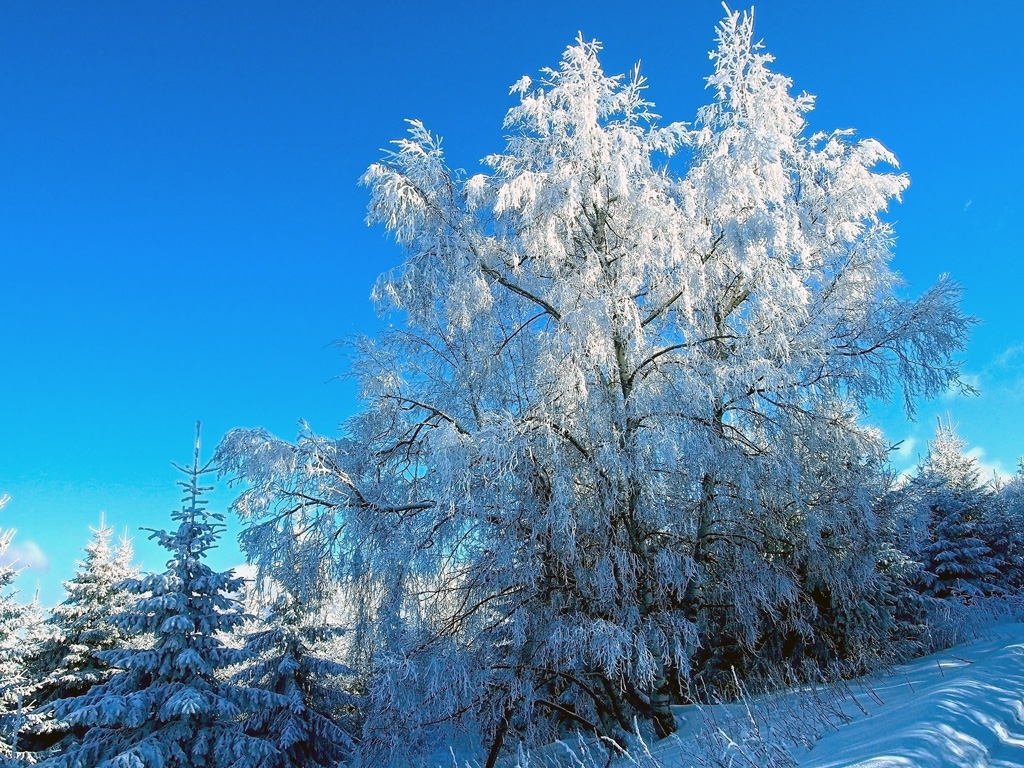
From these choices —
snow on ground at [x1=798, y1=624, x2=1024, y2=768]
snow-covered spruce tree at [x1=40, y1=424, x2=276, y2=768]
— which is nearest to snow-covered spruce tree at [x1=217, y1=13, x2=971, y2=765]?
snow on ground at [x1=798, y1=624, x2=1024, y2=768]

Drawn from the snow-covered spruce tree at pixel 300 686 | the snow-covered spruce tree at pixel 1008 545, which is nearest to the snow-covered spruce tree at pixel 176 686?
the snow-covered spruce tree at pixel 300 686

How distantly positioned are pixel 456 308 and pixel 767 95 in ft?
15.4

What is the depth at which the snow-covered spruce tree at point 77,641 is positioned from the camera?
1205cm

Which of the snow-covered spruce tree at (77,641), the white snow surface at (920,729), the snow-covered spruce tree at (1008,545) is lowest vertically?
Answer: the white snow surface at (920,729)

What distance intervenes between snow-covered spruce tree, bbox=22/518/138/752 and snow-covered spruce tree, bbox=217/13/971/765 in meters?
8.14

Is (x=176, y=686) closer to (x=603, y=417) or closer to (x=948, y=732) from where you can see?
(x=603, y=417)

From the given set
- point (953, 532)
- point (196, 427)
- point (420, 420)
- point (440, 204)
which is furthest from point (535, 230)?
point (953, 532)

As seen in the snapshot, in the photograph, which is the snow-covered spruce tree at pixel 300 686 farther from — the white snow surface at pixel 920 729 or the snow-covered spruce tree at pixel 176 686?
the white snow surface at pixel 920 729

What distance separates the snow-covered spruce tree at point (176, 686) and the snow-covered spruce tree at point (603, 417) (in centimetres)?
357

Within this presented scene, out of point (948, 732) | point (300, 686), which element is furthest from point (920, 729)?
point (300, 686)

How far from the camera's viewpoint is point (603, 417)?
22.3ft

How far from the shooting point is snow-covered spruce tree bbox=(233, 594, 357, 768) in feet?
37.0

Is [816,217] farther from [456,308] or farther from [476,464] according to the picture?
[476,464]

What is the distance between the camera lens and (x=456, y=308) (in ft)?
25.3
